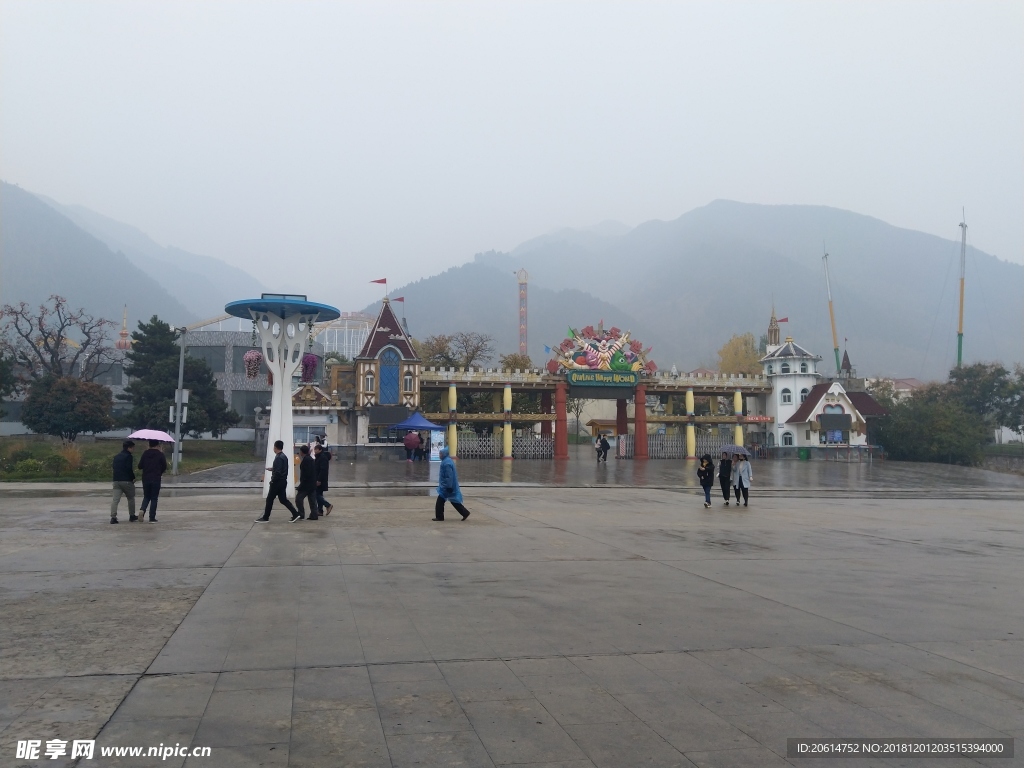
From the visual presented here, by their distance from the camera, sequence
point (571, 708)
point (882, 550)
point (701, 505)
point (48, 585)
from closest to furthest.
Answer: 1. point (571, 708)
2. point (48, 585)
3. point (882, 550)
4. point (701, 505)

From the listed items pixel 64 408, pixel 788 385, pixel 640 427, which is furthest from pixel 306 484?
pixel 788 385

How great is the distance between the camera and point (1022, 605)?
29.3 feet

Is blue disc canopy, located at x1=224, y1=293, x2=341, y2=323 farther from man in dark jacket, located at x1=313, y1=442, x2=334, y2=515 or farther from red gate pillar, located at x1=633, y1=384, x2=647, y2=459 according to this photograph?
red gate pillar, located at x1=633, y1=384, x2=647, y2=459

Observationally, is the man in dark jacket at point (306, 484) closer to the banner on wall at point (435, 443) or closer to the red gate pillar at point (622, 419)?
the banner on wall at point (435, 443)

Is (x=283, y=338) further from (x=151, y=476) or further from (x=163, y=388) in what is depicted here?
(x=163, y=388)

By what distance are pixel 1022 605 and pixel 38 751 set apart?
958cm

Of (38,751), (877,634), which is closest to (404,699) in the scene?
(38,751)

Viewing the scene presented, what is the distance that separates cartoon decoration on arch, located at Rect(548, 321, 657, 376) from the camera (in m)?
57.0

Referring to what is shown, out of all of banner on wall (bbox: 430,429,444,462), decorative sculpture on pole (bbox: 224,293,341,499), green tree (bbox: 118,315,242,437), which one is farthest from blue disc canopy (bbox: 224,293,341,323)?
green tree (bbox: 118,315,242,437)

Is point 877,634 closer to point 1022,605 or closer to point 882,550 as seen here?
point 1022,605

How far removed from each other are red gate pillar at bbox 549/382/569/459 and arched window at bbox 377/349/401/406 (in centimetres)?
Answer: 1139

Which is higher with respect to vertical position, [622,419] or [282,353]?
[282,353]

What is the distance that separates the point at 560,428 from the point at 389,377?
12.4m

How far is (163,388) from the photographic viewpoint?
48.6m
